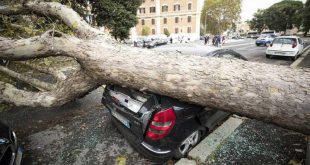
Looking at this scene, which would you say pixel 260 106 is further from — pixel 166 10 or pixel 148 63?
pixel 166 10

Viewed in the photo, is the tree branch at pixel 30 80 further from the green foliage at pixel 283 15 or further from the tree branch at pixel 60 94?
the green foliage at pixel 283 15

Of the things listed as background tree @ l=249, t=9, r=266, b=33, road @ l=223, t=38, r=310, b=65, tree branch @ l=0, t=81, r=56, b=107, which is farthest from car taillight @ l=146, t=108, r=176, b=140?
background tree @ l=249, t=9, r=266, b=33

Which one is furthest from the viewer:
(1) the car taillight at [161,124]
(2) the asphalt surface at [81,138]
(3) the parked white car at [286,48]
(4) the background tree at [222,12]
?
(4) the background tree at [222,12]

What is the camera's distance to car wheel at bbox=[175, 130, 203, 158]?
9.42 ft

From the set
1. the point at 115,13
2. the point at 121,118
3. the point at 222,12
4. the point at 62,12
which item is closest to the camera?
the point at 121,118

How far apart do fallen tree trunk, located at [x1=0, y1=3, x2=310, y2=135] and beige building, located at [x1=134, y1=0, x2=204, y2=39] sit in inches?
1842

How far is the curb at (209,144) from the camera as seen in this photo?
2832mm

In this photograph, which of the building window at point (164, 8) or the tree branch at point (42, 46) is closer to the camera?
the tree branch at point (42, 46)

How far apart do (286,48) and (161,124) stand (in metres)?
11.7

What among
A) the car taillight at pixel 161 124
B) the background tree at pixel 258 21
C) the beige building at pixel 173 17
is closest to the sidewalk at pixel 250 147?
the car taillight at pixel 161 124

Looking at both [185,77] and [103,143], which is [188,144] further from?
[103,143]

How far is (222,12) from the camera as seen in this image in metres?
49.7

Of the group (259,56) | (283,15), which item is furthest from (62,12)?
(283,15)

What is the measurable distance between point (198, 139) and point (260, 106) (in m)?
1.45
